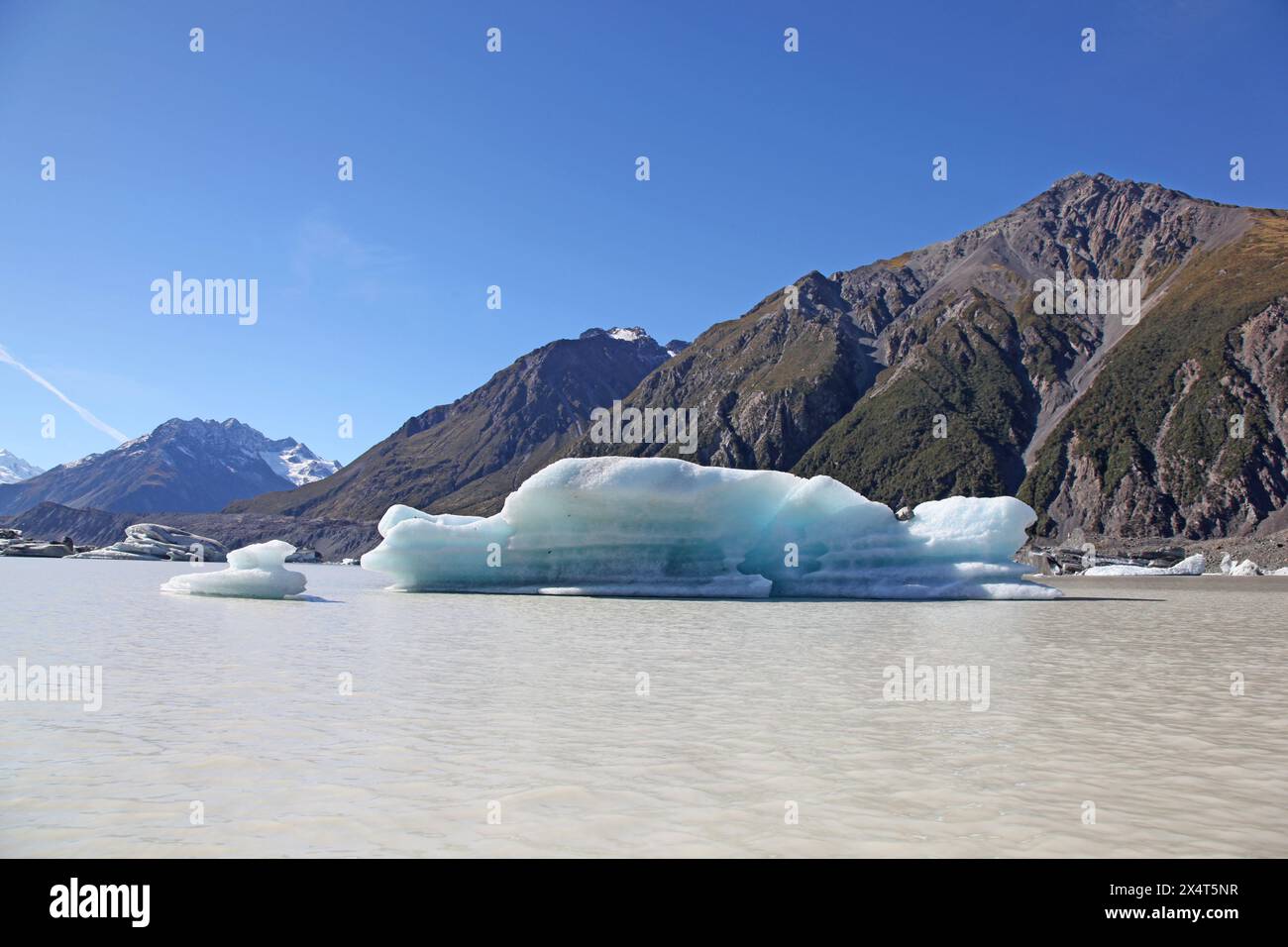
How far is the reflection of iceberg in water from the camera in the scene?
24.9 metres

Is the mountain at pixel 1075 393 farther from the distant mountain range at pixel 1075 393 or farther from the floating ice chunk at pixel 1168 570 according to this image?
the floating ice chunk at pixel 1168 570

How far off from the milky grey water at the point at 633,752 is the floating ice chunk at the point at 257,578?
10.1 m

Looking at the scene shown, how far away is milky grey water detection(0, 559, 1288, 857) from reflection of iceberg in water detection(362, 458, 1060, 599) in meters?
11.6

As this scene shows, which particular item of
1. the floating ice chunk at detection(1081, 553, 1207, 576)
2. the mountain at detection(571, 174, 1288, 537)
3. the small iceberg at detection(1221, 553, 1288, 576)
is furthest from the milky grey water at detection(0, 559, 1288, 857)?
the mountain at detection(571, 174, 1288, 537)

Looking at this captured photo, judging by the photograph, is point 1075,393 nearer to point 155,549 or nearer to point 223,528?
point 155,549

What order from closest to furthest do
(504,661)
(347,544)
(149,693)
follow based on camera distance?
1. (149,693)
2. (504,661)
3. (347,544)

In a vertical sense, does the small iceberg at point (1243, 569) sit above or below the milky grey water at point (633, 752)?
below

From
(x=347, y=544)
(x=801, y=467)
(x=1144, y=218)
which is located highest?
(x=1144, y=218)

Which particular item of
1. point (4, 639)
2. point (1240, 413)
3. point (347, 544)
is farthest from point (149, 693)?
point (347, 544)

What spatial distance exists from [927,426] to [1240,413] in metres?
48.1

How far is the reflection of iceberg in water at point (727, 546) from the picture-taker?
24938 millimetres

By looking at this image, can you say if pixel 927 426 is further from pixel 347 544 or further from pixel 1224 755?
pixel 1224 755

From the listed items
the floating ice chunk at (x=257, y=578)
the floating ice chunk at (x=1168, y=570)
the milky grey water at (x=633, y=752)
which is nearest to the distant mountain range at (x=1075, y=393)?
the floating ice chunk at (x=1168, y=570)
